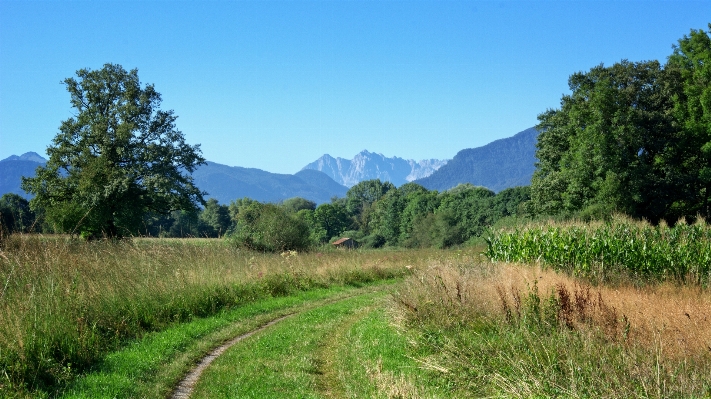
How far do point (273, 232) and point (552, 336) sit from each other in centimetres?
2628

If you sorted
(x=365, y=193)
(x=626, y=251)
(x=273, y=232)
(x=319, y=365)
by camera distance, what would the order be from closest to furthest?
(x=319, y=365)
(x=626, y=251)
(x=273, y=232)
(x=365, y=193)

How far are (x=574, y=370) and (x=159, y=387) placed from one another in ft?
19.0

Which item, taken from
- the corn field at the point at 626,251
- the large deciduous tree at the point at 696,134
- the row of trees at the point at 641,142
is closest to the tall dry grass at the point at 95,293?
the corn field at the point at 626,251

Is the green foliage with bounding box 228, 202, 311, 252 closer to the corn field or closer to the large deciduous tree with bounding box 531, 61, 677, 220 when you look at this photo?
the corn field

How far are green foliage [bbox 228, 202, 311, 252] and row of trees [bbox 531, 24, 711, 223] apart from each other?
68.2ft

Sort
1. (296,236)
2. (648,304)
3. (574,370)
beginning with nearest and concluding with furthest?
(574,370)
(648,304)
(296,236)

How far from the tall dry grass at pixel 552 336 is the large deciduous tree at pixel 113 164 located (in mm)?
31335

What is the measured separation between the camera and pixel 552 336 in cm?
801

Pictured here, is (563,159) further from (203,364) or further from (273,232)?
(203,364)

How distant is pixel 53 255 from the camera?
33.0ft

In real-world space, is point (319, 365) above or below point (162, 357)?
below

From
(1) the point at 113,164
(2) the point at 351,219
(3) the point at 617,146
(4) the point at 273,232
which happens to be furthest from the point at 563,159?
(2) the point at 351,219

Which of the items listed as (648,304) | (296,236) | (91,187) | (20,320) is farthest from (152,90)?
(648,304)

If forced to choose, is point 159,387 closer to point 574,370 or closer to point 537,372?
point 537,372
